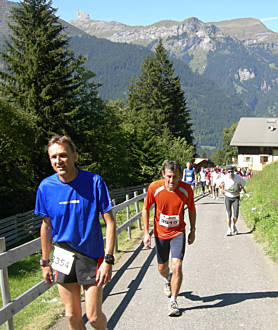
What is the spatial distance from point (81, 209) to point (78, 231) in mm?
201

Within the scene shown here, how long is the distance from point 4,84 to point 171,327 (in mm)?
26801

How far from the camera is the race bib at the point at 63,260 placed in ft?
11.8

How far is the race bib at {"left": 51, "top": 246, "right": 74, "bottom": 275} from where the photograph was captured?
361 centimetres

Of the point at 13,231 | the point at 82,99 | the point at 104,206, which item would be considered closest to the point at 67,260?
the point at 104,206

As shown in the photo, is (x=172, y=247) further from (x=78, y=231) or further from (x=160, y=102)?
(x=160, y=102)

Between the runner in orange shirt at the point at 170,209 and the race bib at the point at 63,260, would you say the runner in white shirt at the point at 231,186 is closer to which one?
the runner in orange shirt at the point at 170,209

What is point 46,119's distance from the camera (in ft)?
90.8

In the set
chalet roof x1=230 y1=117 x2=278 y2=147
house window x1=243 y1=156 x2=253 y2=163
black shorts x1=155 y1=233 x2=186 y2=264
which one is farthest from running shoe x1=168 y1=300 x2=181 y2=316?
house window x1=243 y1=156 x2=253 y2=163

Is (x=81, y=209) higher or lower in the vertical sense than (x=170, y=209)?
higher

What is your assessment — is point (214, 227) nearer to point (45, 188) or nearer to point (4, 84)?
point (45, 188)

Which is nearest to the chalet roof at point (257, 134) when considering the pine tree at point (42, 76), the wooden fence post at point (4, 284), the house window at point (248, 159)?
the house window at point (248, 159)

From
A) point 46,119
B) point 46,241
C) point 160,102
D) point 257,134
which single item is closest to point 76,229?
point 46,241

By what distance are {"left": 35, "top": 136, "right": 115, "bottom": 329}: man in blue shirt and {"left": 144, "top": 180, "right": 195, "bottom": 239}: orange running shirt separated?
1.92 m

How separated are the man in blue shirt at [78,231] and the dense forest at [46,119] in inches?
693
